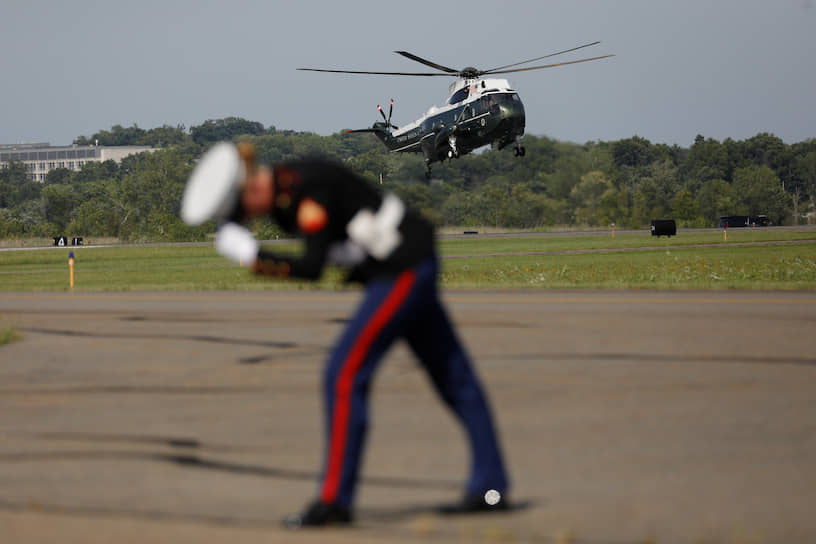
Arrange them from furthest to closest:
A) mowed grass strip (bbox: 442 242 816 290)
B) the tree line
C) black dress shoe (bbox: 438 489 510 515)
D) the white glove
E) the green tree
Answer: the green tree < the tree line < mowed grass strip (bbox: 442 242 816 290) < black dress shoe (bbox: 438 489 510 515) < the white glove

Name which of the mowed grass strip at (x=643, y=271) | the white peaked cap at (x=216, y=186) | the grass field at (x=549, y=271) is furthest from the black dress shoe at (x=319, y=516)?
the mowed grass strip at (x=643, y=271)

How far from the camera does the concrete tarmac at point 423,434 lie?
5047mm

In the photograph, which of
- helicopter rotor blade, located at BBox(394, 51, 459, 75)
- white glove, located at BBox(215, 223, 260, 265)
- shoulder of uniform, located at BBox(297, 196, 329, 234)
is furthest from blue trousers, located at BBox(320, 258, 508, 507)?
helicopter rotor blade, located at BBox(394, 51, 459, 75)

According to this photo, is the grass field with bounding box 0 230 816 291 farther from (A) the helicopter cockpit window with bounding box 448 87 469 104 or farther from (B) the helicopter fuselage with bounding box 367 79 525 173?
(A) the helicopter cockpit window with bounding box 448 87 469 104

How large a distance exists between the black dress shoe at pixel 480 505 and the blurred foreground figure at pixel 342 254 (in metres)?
0.02

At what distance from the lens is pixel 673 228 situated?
63.4 metres

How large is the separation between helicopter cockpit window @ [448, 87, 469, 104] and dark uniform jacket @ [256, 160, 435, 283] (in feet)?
153

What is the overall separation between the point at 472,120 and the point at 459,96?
1.89 meters

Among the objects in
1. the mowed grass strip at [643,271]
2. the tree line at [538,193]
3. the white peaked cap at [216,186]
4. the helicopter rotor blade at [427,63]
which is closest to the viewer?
the white peaked cap at [216,186]

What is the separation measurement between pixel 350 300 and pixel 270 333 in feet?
16.2

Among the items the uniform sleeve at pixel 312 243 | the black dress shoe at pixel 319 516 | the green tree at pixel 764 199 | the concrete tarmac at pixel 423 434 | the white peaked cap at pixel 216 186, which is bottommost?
the concrete tarmac at pixel 423 434

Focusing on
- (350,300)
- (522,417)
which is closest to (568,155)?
(350,300)

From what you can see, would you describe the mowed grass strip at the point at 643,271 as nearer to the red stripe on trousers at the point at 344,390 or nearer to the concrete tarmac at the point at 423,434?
the concrete tarmac at the point at 423,434

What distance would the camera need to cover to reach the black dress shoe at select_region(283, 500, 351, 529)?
482 centimetres
